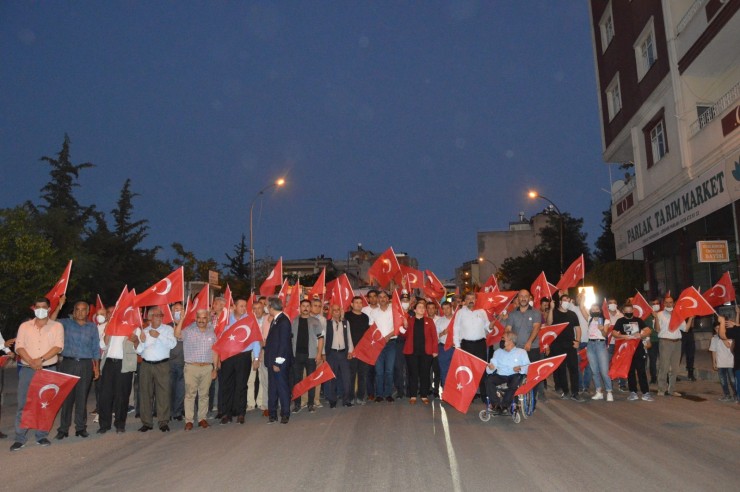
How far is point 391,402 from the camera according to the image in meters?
12.5

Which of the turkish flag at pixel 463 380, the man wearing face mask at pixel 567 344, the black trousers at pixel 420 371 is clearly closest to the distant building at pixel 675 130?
the man wearing face mask at pixel 567 344

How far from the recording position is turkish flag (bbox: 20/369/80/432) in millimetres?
9008

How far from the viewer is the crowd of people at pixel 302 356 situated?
9938 millimetres

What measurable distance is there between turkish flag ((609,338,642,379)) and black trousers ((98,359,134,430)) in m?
8.84

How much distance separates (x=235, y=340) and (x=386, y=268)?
900cm

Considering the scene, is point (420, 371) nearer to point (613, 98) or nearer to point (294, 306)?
point (294, 306)

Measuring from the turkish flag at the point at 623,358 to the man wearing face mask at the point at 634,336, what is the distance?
89 mm

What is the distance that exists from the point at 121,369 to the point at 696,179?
1770 centimetres

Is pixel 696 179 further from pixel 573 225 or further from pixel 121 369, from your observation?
pixel 573 225

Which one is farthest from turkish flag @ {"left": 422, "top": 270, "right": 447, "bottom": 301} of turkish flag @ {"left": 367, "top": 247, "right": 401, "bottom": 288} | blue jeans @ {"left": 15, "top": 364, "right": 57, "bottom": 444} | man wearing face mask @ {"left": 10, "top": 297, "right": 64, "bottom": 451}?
blue jeans @ {"left": 15, "top": 364, "right": 57, "bottom": 444}

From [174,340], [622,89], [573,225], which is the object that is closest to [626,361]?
[174,340]

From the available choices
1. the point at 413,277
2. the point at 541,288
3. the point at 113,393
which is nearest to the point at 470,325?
the point at 541,288

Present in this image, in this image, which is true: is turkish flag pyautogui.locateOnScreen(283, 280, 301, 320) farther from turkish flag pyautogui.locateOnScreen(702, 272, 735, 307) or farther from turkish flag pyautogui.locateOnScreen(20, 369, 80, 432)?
turkish flag pyautogui.locateOnScreen(702, 272, 735, 307)

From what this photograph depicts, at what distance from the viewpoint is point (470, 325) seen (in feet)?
39.7
